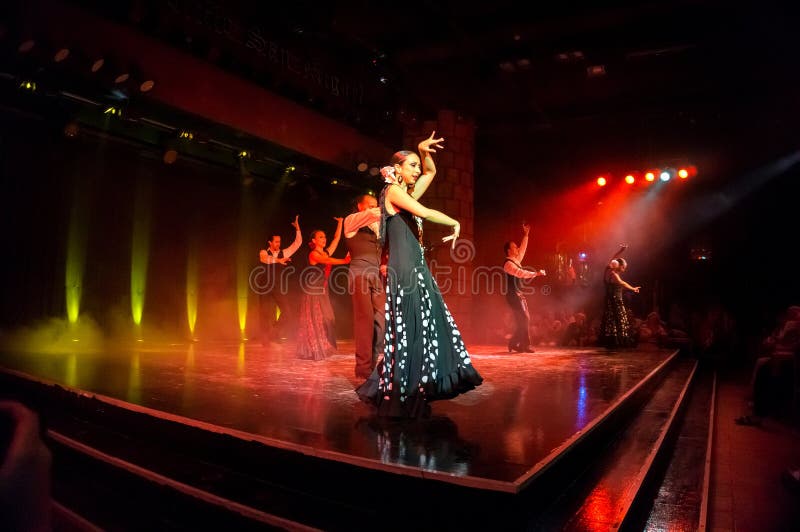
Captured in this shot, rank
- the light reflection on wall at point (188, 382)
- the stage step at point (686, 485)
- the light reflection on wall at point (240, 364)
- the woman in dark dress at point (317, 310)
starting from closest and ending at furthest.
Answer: the stage step at point (686, 485), the light reflection on wall at point (188, 382), the light reflection on wall at point (240, 364), the woman in dark dress at point (317, 310)

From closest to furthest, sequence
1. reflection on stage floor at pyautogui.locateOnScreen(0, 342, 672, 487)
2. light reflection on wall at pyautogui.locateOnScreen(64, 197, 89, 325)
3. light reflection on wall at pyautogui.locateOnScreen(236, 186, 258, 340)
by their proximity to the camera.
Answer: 1. reflection on stage floor at pyautogui.locateOnScreen(0, 342, 672, 487)
2. light reflection on wall at pyautogui.locateOnScreen(64, 197, 89, 325)
3. light reflection on wall at pyautogui.locateOnScreen(236, 186, 258, 340)

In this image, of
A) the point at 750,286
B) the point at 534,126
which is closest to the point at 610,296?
the point at 534,126

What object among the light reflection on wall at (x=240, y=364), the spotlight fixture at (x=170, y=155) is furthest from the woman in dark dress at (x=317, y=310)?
the spotlight fixture at (x=170, y=155)

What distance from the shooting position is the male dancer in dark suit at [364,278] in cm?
408

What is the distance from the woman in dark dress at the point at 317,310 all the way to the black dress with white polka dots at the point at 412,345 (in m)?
2.66

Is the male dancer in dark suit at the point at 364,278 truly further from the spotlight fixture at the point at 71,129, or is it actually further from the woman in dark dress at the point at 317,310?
the spotlight fixture at the point at 71,129

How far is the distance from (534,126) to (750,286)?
281 inches

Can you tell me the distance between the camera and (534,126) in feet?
34.9

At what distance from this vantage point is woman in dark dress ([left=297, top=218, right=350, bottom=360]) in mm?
5927

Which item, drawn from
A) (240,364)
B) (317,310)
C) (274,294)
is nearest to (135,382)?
(240,364)

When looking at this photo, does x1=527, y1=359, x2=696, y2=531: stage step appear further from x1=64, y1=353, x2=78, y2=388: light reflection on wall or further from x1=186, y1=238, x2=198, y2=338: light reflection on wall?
x1=186, y1=238, x2=198, y2=338: light reflection on wall

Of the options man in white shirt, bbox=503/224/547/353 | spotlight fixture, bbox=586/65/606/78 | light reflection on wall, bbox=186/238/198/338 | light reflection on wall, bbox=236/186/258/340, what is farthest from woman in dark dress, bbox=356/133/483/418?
light reflection on wall, bbox=236/186/258/340

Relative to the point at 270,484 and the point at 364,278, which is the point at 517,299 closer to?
the point at 364,278

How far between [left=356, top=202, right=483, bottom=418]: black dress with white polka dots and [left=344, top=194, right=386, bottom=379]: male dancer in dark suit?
1180 mm
